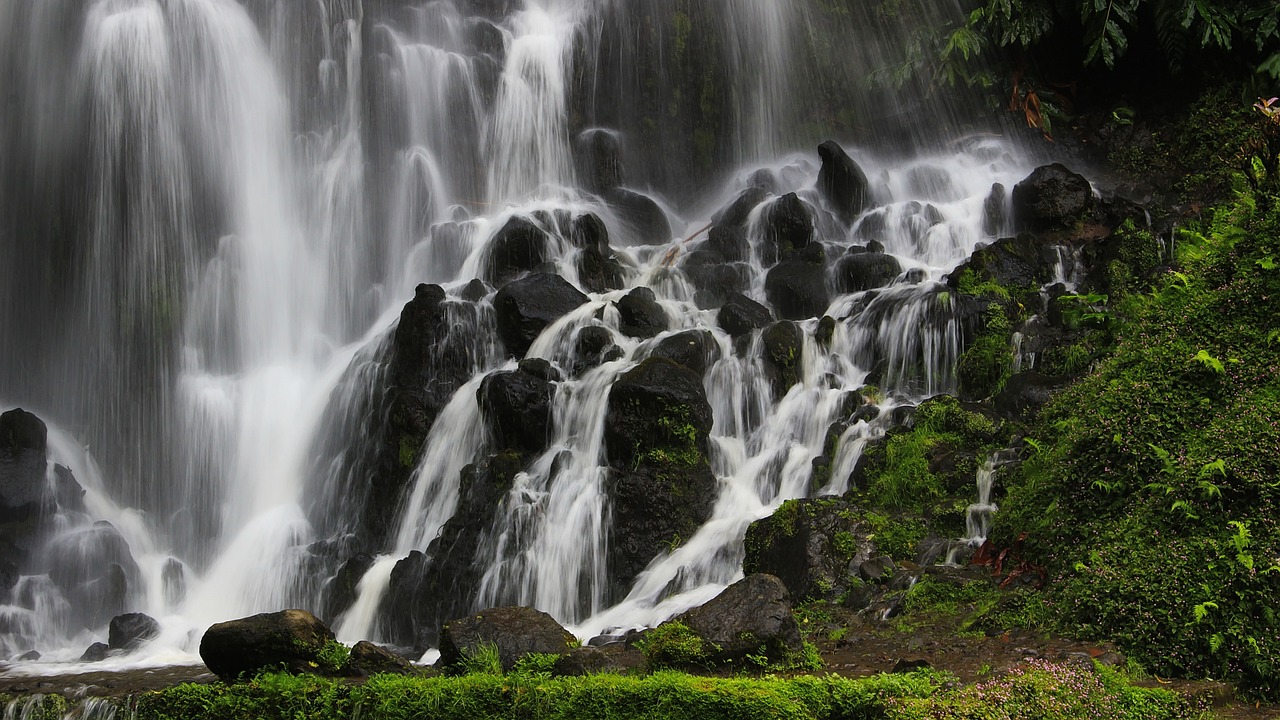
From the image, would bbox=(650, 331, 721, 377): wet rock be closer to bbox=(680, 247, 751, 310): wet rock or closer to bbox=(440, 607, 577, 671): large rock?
bbox=(680, 247, 751, 310): wet rock

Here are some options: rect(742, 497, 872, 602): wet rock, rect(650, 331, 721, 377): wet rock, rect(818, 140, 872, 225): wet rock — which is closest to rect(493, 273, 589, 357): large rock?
rect(650, 331, 721, 377): wet rock

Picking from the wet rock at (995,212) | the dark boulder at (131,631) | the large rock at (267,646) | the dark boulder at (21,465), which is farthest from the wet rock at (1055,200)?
the dark boulder at (21,465)

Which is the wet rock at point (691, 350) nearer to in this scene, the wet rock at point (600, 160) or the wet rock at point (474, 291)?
the wet rock at point (474, 291)

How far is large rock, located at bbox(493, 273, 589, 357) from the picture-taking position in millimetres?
14930

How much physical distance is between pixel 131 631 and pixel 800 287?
1037cm

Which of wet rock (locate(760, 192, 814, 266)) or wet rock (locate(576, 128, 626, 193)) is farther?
wet rock (locate(576, 128, 626, 193))

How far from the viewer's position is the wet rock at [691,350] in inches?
523

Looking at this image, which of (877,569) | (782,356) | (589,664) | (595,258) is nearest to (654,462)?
(782,356)

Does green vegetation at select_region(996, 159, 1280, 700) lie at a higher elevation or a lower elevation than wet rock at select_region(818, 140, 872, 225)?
lower

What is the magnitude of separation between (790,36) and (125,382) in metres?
16.8

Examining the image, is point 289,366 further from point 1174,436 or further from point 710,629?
point 1174,436

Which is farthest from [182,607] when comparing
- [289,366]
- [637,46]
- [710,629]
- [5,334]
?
[637,46]

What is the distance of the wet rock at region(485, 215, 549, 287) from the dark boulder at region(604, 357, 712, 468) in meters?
5.95

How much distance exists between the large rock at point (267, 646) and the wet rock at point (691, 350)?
20.7ft
